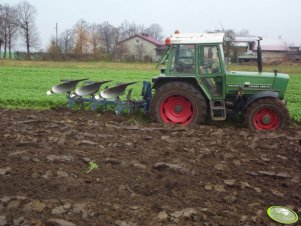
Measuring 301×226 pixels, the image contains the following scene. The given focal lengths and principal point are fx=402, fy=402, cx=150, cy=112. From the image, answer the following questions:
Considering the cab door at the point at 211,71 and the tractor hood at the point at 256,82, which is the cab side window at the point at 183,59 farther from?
the tractor hood at the point at 256,82

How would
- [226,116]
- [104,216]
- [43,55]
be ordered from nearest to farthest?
[104,216] < [226,116] < [43,55]

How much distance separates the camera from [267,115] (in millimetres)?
9109

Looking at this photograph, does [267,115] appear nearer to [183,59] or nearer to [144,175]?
[183,59]

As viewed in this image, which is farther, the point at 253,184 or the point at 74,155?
the point at 74,155

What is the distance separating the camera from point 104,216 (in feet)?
14.4

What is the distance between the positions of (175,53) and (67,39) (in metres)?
67.4

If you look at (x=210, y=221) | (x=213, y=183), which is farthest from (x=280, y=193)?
(x=210, y=221)

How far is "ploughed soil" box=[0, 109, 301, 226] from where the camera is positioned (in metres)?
4.48

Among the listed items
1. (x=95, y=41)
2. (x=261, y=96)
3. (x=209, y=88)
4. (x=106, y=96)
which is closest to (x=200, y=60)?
(x=209, y=88)

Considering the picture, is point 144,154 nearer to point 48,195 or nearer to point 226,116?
point 48,195

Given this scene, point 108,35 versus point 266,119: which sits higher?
point 108,35

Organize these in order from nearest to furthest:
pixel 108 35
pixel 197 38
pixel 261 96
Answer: pixel 261 96, pixel 197 38, pixel 108 35

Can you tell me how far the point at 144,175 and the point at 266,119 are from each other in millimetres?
4394

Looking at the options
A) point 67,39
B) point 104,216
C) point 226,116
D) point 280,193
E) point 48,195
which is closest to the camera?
point 104,216
